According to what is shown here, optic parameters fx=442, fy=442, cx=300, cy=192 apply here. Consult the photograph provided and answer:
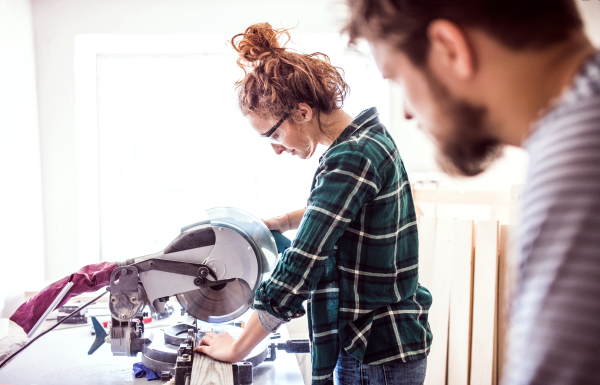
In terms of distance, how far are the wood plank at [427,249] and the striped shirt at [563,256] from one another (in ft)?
6.01

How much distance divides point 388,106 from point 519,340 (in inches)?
100

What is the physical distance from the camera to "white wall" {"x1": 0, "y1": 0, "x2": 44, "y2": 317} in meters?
2.04

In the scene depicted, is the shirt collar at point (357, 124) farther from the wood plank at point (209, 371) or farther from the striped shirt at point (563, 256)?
the striped shirt at point (563, 256)

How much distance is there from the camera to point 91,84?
2775mm

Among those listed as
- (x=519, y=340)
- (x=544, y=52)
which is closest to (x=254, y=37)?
(x=544, y=52)

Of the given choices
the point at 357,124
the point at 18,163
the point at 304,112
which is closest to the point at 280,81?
the point at 304,112

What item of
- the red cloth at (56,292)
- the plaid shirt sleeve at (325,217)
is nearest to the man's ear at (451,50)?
the plaid shirt sleeve at (325,217)

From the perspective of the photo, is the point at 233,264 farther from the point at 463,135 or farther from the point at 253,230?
the point at 463,135

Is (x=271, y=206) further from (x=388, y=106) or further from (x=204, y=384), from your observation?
(x=204, y=384)

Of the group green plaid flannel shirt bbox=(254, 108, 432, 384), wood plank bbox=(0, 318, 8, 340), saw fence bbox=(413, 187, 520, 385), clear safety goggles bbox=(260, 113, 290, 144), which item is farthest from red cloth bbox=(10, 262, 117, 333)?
saw fence bbox=(413, 187, 520, 385)

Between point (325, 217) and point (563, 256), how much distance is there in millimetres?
639

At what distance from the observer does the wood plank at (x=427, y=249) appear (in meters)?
2.07

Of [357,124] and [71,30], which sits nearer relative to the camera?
[357,124]

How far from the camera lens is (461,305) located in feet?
6.30
